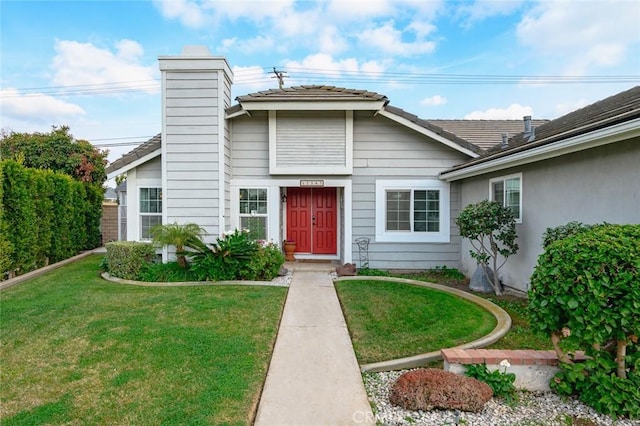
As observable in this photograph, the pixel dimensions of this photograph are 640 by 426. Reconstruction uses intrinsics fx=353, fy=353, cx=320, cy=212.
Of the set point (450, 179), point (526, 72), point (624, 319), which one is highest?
point (526, 72)

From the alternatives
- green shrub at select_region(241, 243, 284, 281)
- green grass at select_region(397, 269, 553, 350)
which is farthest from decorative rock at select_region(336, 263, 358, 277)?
green shrub at select_region(241, 243, 284, 281)

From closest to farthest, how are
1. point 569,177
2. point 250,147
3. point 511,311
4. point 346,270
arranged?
point 569,177 → point 511,311 → point 346,270 → point 250,147

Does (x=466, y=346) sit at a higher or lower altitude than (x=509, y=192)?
lower

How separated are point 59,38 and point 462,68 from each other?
1935cm

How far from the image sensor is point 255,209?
9344 mm

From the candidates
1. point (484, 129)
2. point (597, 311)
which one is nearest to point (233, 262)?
point (597, 311)

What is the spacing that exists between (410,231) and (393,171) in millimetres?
1637

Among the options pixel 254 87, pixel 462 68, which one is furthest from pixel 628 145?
pixel 254 87

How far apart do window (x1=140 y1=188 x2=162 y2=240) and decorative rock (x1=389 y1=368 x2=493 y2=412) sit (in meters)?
7.86

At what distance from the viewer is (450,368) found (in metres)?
3.35

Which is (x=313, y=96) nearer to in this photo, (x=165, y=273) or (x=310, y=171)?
(x=310, y=171)

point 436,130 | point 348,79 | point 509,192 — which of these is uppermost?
point 348,79

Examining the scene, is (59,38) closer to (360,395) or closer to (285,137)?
(285,137)

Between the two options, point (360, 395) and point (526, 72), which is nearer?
point (360, 395)
